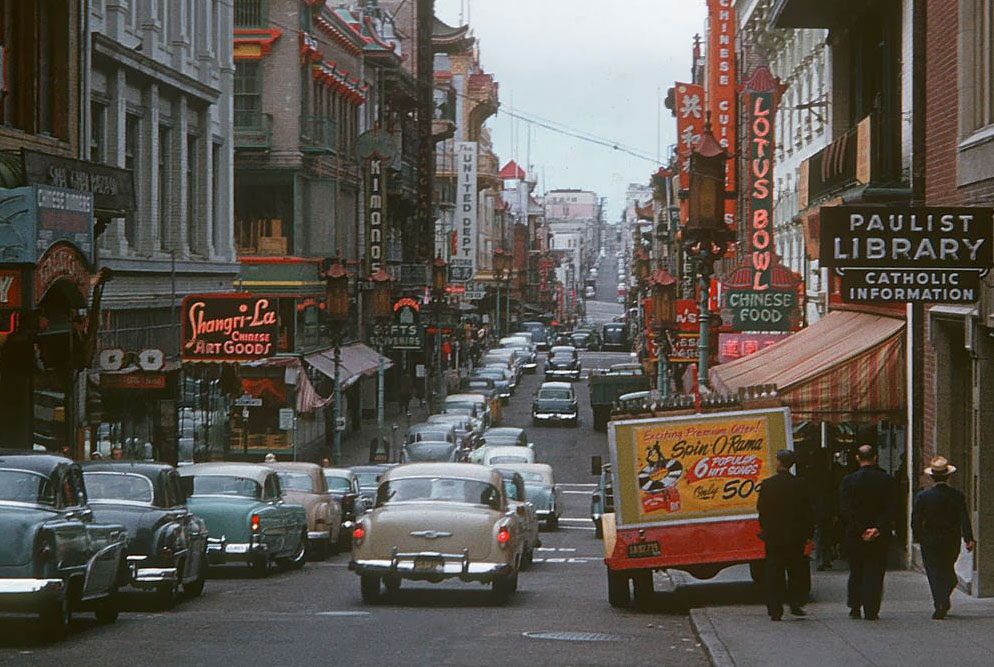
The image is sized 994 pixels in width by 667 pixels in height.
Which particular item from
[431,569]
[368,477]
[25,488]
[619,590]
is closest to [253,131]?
[368,477]

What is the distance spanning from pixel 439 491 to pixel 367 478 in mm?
16436

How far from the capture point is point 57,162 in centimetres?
2703

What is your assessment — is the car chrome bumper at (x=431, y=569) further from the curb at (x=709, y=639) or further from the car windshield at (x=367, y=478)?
the car windshield at (x=367, y=478)

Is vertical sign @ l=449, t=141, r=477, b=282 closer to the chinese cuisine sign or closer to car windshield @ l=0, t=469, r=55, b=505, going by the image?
the chinese cuisine sign

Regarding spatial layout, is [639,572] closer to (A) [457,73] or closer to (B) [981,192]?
(B) [981,192]

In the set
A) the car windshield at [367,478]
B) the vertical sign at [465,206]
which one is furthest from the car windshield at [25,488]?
the vertical sign at [465,206]

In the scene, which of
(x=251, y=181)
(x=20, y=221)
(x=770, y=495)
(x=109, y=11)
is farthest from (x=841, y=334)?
(x=251, y=181)

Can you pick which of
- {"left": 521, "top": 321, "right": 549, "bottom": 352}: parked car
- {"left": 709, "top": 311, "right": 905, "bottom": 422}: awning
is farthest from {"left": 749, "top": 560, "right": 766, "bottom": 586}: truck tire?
{"left": 521, "top": 321, "right": 549, "bottom": 352}: parked car

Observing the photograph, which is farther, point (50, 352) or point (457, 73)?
point (457, 73)

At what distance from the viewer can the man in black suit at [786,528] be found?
17469 mm

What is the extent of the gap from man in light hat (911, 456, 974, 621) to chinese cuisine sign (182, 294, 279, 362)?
24.2 m

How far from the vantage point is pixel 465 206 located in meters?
118

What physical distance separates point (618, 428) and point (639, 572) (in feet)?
5.46

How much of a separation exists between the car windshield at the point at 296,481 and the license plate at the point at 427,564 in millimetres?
9911
